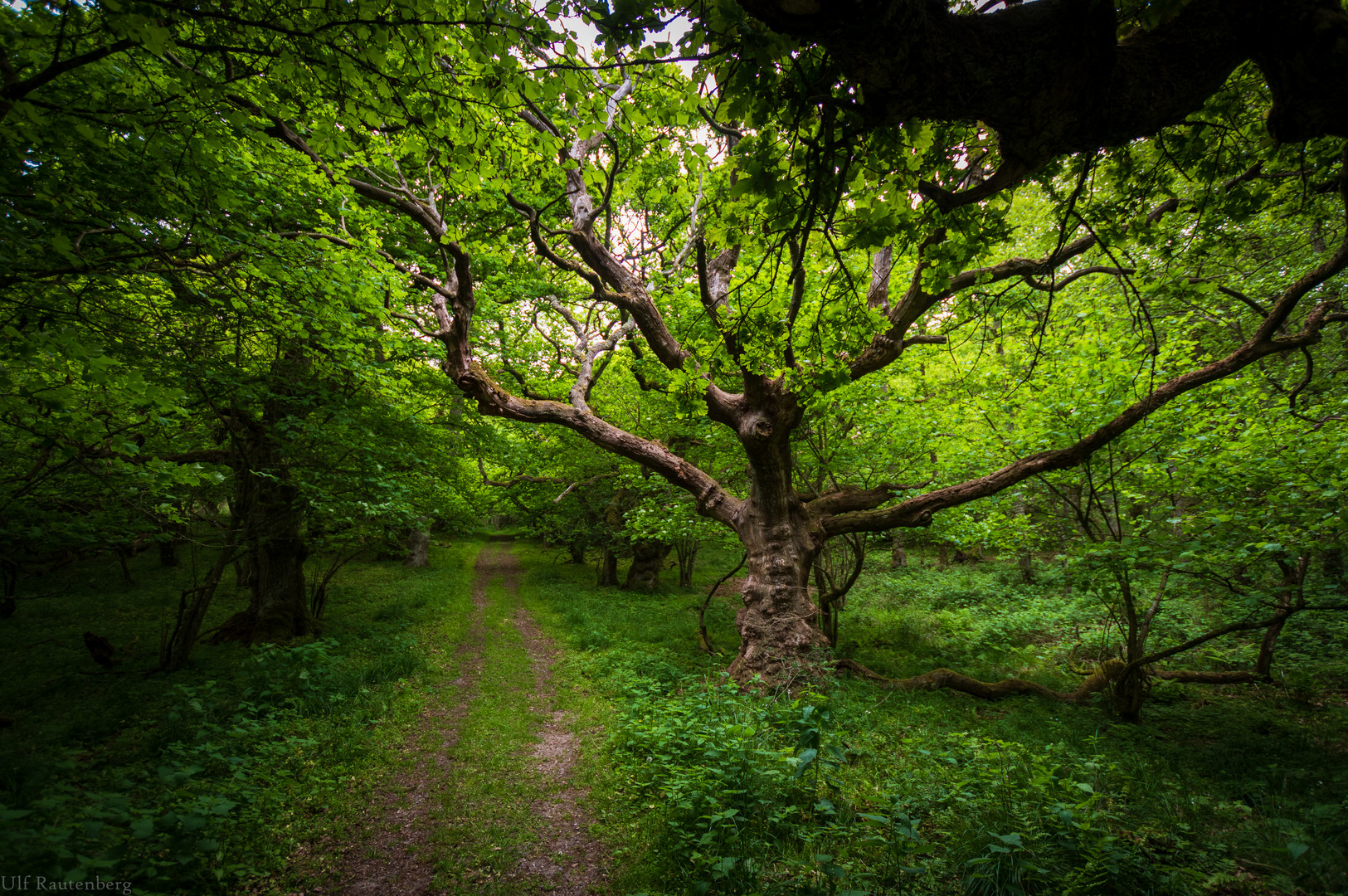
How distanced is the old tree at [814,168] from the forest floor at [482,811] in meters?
3.32

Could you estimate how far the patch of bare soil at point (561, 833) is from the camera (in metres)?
3.52

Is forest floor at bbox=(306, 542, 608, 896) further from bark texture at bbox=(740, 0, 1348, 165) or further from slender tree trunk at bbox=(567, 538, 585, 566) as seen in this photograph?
slender tree trunk at bbox=(567, 538, 585, 566)

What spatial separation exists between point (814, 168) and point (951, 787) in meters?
4.80

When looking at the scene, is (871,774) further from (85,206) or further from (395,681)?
(85,206)

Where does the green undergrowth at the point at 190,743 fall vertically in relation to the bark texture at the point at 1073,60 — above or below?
below

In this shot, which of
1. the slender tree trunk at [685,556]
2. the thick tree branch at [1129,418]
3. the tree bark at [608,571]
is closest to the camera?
the thick tree branch at [1129,418]

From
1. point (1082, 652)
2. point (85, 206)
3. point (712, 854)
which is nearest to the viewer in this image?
point (712, 854)

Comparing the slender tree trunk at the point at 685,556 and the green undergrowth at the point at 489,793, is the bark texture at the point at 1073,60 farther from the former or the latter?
the slender tree trunk at the point at 685,556

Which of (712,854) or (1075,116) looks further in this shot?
(712,854)

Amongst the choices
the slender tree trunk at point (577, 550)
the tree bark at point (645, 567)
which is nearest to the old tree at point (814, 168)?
the tree bark at point (645, 567)

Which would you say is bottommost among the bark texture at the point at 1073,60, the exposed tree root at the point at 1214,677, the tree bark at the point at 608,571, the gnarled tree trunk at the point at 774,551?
the tree bark at the point at 608,571

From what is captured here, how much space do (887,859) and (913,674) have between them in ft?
22.0

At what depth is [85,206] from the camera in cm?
415

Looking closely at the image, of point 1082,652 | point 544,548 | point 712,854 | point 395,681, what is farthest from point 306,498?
point 544,548
